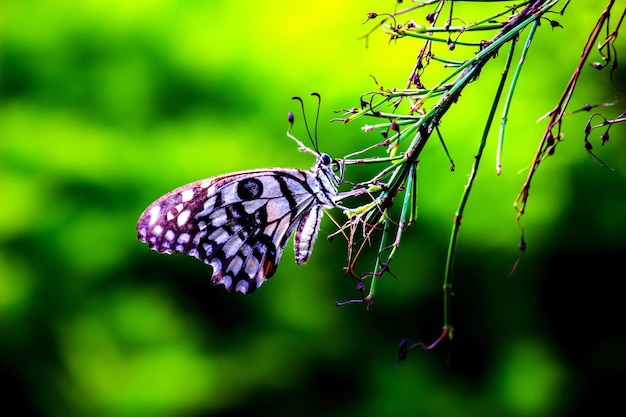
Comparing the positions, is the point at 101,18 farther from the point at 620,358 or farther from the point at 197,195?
the point at 620,358

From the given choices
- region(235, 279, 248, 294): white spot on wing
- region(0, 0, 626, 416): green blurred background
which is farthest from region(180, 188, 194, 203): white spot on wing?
region(0, 0, 626, 416): green blurred background

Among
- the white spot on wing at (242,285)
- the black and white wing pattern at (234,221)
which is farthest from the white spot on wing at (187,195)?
the white spot on wing at (242,285)

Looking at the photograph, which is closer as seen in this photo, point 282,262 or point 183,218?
point 183,218

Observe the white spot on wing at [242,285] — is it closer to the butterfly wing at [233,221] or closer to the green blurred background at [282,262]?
the butterfly wing at [233,221]

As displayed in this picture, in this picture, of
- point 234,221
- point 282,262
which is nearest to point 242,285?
point 234,221

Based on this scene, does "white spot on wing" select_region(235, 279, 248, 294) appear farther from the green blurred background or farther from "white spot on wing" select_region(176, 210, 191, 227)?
the green blurred background

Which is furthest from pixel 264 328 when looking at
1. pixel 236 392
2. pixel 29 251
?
pixel 29 251

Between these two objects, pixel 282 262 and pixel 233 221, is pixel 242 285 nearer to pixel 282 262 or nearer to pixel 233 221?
pixel 233 221
